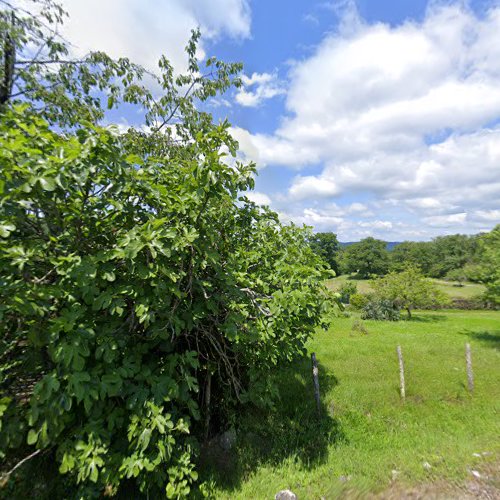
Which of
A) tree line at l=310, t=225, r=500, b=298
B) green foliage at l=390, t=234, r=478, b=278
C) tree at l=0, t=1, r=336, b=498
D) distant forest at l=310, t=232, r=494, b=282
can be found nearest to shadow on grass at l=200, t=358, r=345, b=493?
tree at l=0, t=1, r=336, b=498

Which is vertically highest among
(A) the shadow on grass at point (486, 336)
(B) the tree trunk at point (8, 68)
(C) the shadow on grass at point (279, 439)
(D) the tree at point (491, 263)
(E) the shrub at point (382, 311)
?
(B) the tree trunk at point (8, 68)

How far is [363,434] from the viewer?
568 centimetres

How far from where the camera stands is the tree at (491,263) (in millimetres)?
14453

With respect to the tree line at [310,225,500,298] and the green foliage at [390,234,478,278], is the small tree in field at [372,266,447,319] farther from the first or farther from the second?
the green foliage at [390,234,478,278]

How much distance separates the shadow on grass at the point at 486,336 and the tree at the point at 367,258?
2480 inches

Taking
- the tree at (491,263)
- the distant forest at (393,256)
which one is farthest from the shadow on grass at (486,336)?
the distant forest at (393,256)

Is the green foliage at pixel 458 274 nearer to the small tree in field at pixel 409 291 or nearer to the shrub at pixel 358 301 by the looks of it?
the small tree in field at pixel 409 291

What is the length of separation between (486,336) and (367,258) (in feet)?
233

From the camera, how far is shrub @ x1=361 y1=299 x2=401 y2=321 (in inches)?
1045

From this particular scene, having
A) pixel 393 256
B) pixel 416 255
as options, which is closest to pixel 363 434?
pixel 393 256

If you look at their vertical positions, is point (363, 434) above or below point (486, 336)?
above

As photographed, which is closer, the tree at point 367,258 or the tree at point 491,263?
the tree at point 491,263

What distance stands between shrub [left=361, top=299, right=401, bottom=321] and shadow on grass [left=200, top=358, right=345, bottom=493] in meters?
22.4

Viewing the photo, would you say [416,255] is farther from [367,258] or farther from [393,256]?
[367,258]
